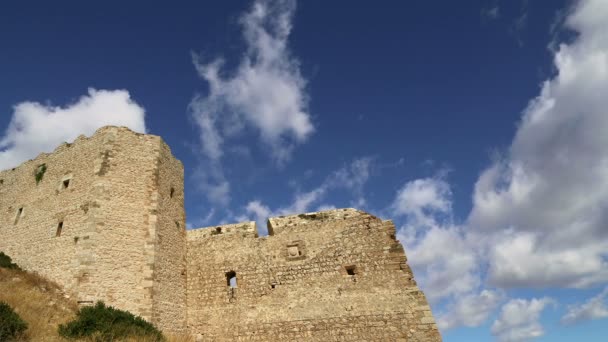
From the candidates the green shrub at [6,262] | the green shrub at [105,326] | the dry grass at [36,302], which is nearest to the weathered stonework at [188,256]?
the green shrub at [6,262]

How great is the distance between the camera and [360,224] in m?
14.1

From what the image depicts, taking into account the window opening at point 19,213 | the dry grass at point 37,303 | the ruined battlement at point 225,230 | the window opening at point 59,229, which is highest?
the window opening at point 19,213

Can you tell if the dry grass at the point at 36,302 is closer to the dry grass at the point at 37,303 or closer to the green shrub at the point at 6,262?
the dry grass at the point at 37,303

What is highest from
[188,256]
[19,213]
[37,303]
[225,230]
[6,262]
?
[19,213]

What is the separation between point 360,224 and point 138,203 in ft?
25.5

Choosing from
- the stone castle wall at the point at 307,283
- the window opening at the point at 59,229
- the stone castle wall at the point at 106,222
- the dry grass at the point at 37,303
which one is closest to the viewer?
the dry grass at the point at 37,303

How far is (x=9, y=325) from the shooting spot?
7602 mm

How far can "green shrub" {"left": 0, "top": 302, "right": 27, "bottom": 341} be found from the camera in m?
7.36

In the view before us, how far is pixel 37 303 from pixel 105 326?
2139 millimetres

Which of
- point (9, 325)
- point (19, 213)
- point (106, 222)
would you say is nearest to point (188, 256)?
point (106, 222)

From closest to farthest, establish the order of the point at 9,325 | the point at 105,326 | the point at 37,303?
the point at 9,325 < the point at 105,326 < the point at 37,303

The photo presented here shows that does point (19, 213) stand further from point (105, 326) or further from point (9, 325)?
point (9, 325)

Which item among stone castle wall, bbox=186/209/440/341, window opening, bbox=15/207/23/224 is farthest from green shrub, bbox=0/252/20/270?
stone castle wall, bbox=186/209/440/341

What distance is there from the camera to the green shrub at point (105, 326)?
349 inches
